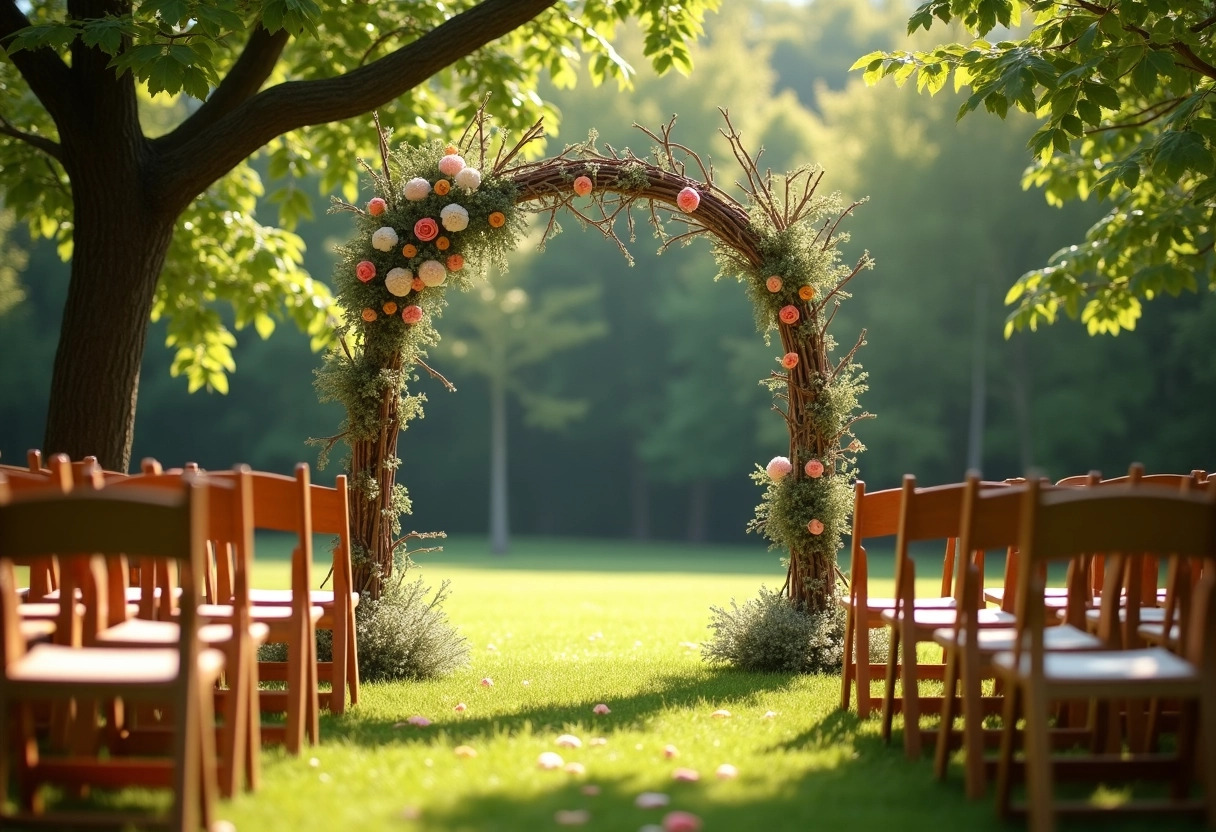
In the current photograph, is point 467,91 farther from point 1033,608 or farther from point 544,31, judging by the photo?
point 1033,608

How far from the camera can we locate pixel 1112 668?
12.5 ft

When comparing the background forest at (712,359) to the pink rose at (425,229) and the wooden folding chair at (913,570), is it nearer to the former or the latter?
the pink rose at (425,229)

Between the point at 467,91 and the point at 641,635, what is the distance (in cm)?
512

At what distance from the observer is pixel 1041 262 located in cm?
3356

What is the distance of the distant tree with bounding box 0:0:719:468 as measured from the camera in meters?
7.20

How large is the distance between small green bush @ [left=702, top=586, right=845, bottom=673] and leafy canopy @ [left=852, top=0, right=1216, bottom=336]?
326cm

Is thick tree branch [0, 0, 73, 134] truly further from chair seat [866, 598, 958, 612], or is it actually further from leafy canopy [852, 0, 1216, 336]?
chair seat [866, 598, 958, 612]

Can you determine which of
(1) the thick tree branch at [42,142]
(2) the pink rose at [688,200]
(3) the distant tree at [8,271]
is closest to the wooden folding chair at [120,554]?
(2) the pink rose at [688,200]

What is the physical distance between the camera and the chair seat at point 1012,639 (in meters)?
4.27

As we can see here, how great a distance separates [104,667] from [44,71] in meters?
5.89

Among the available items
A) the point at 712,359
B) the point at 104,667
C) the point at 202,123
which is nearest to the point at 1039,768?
the point at 104,667

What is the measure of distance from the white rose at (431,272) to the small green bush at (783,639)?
9.02 feet

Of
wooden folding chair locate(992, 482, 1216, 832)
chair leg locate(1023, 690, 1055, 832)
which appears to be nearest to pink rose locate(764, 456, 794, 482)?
wooden folding chair locate(992, 482, 1216, 832)

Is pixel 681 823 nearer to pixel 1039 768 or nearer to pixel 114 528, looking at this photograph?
pixel 1039 768
